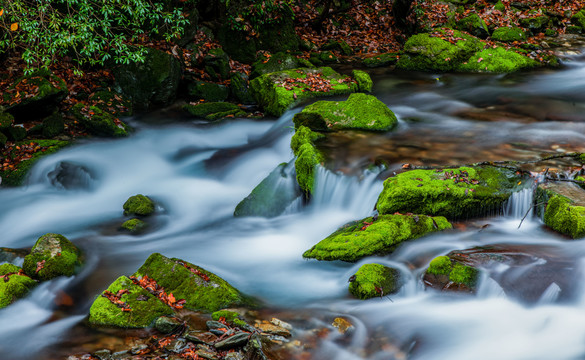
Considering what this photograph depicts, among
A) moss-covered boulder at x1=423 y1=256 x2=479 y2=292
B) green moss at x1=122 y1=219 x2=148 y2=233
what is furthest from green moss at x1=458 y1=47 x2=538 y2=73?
green moss at x1=122 y1=219 x2=148 y2=233

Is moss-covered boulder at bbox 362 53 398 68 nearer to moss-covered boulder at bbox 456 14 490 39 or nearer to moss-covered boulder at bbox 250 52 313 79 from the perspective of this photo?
moss-covered boulder at bbox 250 52 313 79

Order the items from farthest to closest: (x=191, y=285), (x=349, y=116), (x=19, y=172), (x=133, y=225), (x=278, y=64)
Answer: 1. (x=278, y=64)
2. (x=349, y=116)
3. (x=19, y=172)
4. (x=133, y=225)
5. (x=191, y=285)

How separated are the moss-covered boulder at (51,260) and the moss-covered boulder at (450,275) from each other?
4.44 metres

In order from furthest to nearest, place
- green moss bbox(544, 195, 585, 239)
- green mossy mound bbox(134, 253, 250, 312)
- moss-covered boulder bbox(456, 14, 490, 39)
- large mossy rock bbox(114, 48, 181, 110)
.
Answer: moss-covered boulder bbox(456, 14, 490, 39), large mossy rock bbox(114, 48, 181, 110), green moss bbox(544, 195, 585, 239), green mossy mound bbox(134, 253, 250, 312)

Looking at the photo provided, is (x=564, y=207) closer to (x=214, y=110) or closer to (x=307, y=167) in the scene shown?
(x=307, y=167)

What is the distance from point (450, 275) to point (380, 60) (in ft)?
34.9

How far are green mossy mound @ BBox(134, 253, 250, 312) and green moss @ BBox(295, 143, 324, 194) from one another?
287cm

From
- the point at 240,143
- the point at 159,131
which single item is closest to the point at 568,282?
the point at 240,143

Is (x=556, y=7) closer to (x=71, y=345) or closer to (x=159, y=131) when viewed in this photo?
(x=159, y=131)

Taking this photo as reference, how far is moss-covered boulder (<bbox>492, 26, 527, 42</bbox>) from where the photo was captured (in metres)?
15.6

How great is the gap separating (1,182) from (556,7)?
63.4ft

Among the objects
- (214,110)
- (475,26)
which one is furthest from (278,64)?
(475,26)

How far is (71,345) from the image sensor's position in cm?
463

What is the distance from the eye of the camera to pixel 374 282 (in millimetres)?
5301
